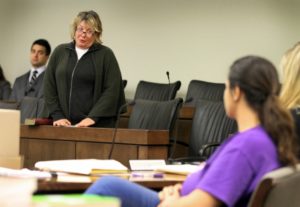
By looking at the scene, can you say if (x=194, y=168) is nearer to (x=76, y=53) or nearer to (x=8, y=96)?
(x=76, y=53)

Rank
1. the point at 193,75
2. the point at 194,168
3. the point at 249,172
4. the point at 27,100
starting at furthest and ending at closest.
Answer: the point at 193,75 < the point at 27,100 < the point at 194,168 < the point at 249,172

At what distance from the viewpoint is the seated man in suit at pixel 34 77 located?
21.9 feet

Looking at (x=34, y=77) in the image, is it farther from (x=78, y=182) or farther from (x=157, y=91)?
(x=78, y=182)

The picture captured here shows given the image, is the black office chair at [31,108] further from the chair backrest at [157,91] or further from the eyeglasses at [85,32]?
the chair backrest at [157,91]

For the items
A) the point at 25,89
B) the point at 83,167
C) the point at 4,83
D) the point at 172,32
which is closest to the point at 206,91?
the point at 172,32

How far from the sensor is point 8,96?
7293mm

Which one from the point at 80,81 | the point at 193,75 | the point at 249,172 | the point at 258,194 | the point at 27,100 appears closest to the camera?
the point at 258,194

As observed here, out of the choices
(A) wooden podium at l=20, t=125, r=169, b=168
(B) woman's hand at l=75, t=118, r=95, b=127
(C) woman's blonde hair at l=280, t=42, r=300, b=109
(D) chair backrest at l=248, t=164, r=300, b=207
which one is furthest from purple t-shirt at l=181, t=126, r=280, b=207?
(B) woman's hand at l=75, t=118, r=95, b=127

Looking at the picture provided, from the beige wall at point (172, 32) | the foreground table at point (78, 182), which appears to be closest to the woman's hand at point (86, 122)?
the foreground table at point (78, 182)

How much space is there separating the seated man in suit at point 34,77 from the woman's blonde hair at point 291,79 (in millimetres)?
3983

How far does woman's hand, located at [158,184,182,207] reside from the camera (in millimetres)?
2178

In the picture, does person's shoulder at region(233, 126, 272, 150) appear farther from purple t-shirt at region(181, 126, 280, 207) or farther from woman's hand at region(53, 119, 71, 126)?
woman's hand at region(53, 119, 71, 126)

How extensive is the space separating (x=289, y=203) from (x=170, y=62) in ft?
18.2

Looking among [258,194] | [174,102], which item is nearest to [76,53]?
[174,102]
